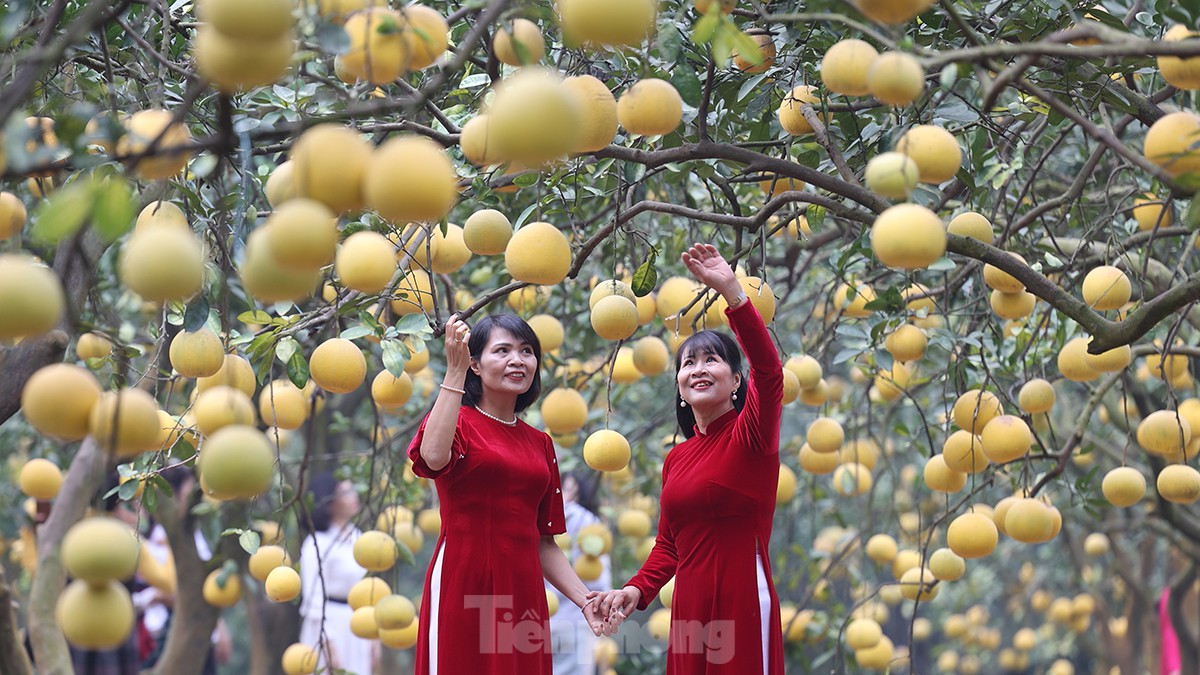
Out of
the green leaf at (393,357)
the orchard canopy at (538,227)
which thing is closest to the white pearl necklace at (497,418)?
the orchard canopy at (538,227)

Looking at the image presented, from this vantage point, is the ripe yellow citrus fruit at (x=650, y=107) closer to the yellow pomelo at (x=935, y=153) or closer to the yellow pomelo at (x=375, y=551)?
the yellow pomelo at (x=935, y=153)

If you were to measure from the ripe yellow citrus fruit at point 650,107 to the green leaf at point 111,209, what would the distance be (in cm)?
78

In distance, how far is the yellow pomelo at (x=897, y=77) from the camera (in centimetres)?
128

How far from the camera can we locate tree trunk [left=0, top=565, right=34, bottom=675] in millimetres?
1736

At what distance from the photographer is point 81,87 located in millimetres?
2252

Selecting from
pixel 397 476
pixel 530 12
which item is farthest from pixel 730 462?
pixel 397 476

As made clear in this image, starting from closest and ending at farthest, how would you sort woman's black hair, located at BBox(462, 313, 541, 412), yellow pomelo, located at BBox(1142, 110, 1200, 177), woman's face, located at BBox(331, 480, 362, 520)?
yellow pomelo, located at BBox(1142, 110, 1200, 177) < woman's black hair, located at BBox(462, 313, 541, 412) < woman's face, located at BBox(331, 480, 362, 520)

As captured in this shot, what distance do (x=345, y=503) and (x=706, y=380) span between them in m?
2.71

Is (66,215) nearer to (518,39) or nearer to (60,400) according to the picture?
(60,400)

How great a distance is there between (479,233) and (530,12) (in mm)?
505

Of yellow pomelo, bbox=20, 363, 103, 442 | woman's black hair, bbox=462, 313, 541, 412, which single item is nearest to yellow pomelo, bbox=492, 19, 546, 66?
yellow pomelo, bbox=20, 363, 103, 442

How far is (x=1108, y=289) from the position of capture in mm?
2178

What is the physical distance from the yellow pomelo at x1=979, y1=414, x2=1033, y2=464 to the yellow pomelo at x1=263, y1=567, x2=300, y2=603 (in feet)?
4.71

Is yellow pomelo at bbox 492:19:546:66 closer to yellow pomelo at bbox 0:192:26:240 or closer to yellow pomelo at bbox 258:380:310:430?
yellow pomelo at bbox 0:192:26:240
